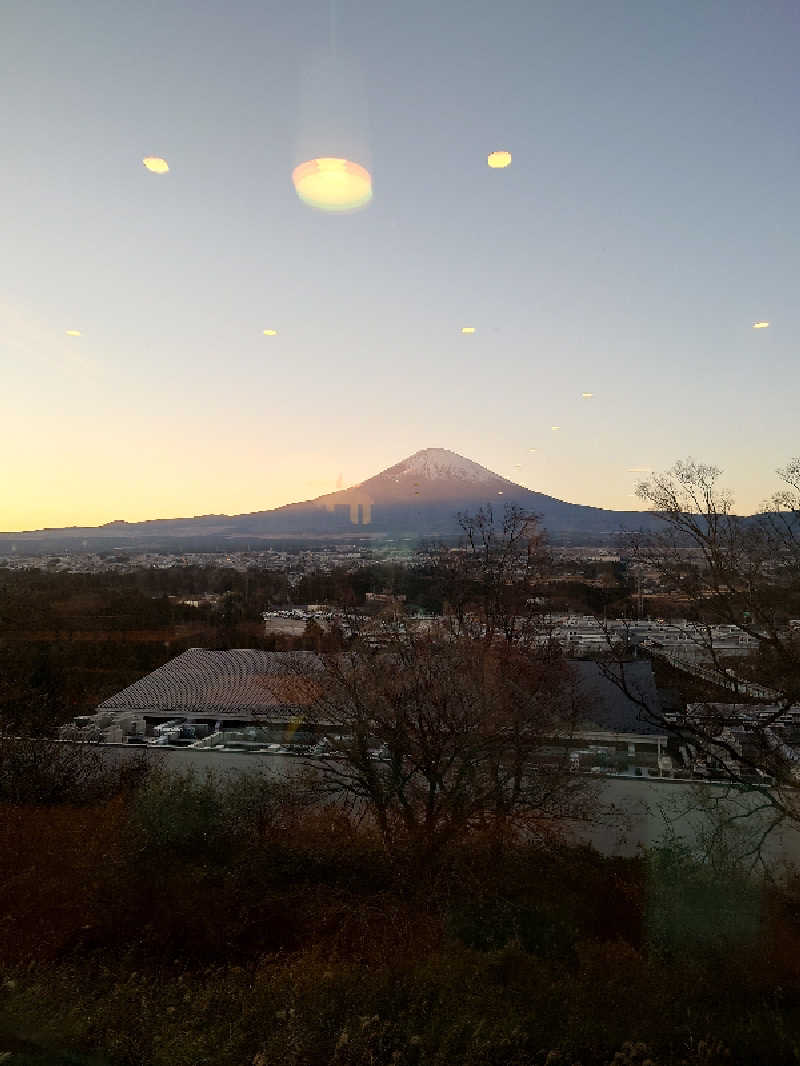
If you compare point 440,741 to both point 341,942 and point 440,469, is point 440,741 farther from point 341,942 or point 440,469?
point 440,469

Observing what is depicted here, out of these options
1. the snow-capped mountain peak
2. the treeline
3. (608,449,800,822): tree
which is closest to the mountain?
the snow-capped mountain peak

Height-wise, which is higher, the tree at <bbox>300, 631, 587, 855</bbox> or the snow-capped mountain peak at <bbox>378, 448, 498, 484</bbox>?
the snow-capped mountain peak at <bbox>378, 448, 498, 484</bbox>

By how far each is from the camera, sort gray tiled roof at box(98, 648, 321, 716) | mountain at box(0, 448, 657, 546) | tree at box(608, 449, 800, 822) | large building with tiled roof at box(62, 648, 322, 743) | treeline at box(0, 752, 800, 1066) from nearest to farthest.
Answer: treeline at box(0, 752, 800, 1066) < tree at box(608, 449, 800, 822) < large building with tiled roof at box(62, 648, 322, 743) < gray tiled roof at box(98, 648, 321, 716) < mountain at box(0, 448, 657, 546)

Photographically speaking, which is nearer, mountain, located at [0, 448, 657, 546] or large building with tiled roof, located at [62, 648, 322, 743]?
large building with tiled roof, located at [62, 648, 322, 743]

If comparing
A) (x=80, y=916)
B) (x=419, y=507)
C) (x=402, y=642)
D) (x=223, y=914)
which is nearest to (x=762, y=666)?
(x=402, y=642)

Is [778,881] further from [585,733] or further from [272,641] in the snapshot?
[272,641]

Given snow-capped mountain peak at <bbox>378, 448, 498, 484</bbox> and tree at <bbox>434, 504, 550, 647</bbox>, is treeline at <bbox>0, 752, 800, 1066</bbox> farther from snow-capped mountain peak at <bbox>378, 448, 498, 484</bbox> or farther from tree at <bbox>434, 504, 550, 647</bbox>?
snow-capped mountain peak at <bbox>378, 448, 498, 484</bbox>

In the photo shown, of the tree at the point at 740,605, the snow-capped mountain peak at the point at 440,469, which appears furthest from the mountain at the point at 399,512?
the tree at the point at 740,605
